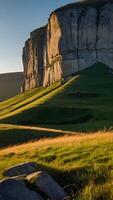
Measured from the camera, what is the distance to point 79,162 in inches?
789

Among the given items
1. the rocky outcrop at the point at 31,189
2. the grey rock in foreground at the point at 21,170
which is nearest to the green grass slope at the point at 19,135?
the grey rock in foreground at the point at 21,170

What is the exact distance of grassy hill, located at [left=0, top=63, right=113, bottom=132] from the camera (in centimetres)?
8569

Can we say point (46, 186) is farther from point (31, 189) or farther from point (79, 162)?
point (79, 162)

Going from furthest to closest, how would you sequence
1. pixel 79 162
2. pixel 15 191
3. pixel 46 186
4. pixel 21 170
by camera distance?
pixel 79 162, pixel 21 170, pixel 46 186, pixel 15 191

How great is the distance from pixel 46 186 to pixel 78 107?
86.2m

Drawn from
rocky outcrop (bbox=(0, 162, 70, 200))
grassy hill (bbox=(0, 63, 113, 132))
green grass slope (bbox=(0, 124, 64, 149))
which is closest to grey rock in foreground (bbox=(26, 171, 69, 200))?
rocky outcrop (bbox=(0, 162, 70, 200))

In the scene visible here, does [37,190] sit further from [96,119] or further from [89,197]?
[96,119]

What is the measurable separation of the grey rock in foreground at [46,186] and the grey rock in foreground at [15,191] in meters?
0.45

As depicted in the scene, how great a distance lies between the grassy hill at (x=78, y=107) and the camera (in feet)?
281

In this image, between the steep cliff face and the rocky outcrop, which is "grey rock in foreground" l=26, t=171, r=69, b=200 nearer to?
the rocky outcrop

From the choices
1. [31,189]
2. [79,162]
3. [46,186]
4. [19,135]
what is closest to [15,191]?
[31,189]

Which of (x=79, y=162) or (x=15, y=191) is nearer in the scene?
(x=15, y=191)

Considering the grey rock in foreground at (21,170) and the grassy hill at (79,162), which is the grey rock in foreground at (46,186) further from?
the grey rock in foreground at (21,170)

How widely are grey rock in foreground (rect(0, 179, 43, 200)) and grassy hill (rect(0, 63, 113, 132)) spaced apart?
47816mm
